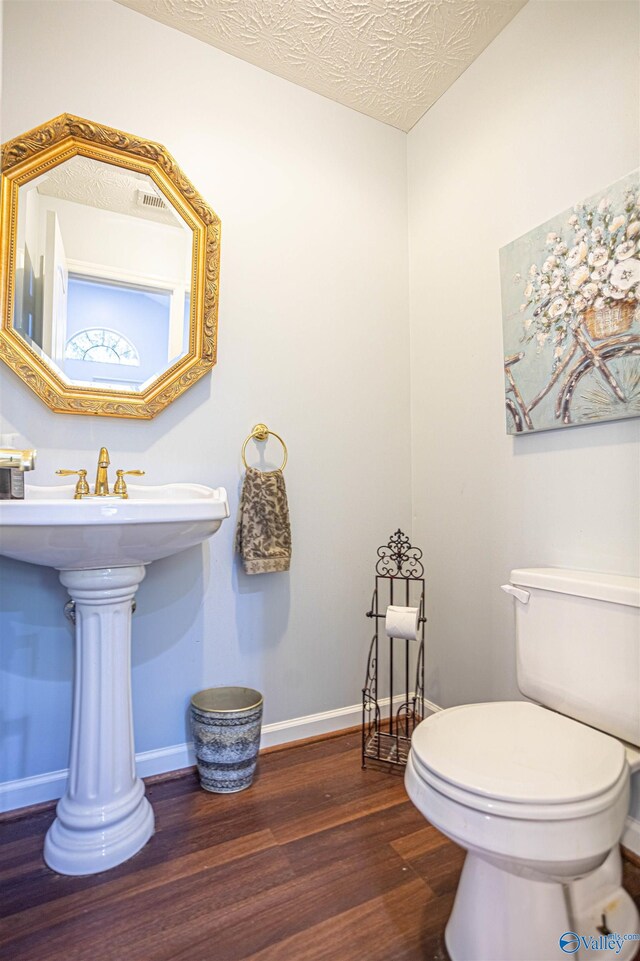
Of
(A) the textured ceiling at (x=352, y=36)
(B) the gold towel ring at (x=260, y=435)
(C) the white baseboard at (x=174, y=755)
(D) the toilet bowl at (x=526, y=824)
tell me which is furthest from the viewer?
(B) the gold towel ring at (x=260, y=435)

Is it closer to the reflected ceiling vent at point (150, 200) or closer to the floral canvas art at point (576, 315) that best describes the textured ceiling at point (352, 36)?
the reflected ceiling vent at point (150, 200)

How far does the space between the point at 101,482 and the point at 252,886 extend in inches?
44.0

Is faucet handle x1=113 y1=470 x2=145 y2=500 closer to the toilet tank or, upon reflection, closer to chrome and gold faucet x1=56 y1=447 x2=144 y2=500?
chrome and gold faucet x1=56 y1=447 x2=144 y2=500

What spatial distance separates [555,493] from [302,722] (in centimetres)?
122

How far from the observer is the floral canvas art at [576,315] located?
1.20 metres

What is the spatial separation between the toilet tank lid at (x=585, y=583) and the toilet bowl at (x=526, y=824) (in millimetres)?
298

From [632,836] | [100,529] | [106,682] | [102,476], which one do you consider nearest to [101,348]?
[102,476]

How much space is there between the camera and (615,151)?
49.3 inches

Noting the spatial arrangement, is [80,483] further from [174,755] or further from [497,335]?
[497,335]

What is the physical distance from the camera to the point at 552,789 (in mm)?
795

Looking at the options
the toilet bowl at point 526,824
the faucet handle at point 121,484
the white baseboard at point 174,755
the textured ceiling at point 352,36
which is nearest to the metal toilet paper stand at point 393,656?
the white baseboard at point 174,755

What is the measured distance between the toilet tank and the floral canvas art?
0.45 m

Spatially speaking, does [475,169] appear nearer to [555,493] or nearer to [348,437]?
[348,437]

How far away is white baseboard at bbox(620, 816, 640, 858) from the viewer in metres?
1.18
